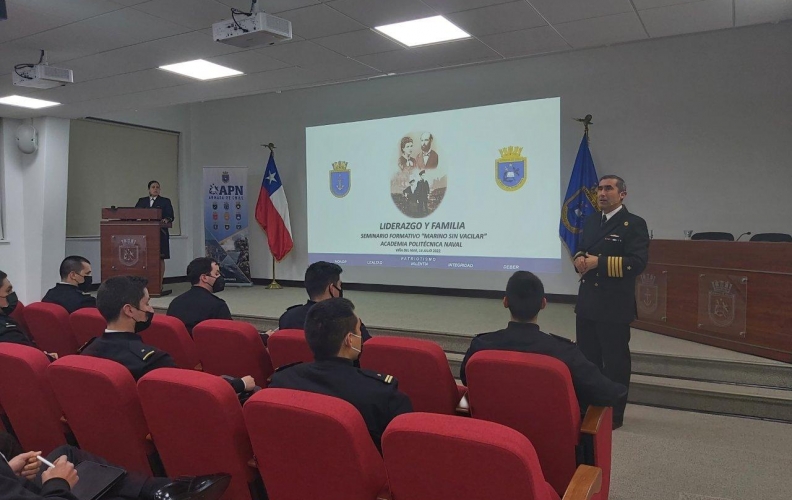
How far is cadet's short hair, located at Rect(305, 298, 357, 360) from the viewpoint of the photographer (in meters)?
1.86

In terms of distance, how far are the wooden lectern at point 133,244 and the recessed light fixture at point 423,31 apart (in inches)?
174

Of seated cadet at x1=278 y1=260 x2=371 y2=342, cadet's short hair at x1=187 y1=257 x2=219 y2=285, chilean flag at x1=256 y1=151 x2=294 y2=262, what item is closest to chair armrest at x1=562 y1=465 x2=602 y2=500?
seated cadet at x1=278 y1=260 x2=371 y2=342

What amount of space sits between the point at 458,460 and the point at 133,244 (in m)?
7.23

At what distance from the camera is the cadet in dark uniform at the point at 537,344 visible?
212cm

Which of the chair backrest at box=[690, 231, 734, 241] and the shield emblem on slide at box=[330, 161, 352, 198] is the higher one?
the shield emblem on slide at box=[330, 161, 352, 198]

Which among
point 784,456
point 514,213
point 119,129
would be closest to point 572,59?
point 514,213

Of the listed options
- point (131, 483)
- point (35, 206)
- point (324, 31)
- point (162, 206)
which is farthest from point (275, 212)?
point (131, 483)

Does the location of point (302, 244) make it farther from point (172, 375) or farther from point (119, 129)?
point (172, 375)

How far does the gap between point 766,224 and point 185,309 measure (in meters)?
5.87

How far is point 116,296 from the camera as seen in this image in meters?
2.48

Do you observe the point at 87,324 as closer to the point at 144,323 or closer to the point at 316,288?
the point at 144,323

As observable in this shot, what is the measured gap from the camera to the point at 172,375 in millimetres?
1804

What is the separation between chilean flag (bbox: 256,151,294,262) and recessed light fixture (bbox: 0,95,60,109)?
116 inches

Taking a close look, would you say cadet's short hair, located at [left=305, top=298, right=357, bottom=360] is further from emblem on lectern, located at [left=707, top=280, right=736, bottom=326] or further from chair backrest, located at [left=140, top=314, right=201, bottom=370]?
emblem on lectern, located at [left=707, top=280, right=736, bottom=326]
